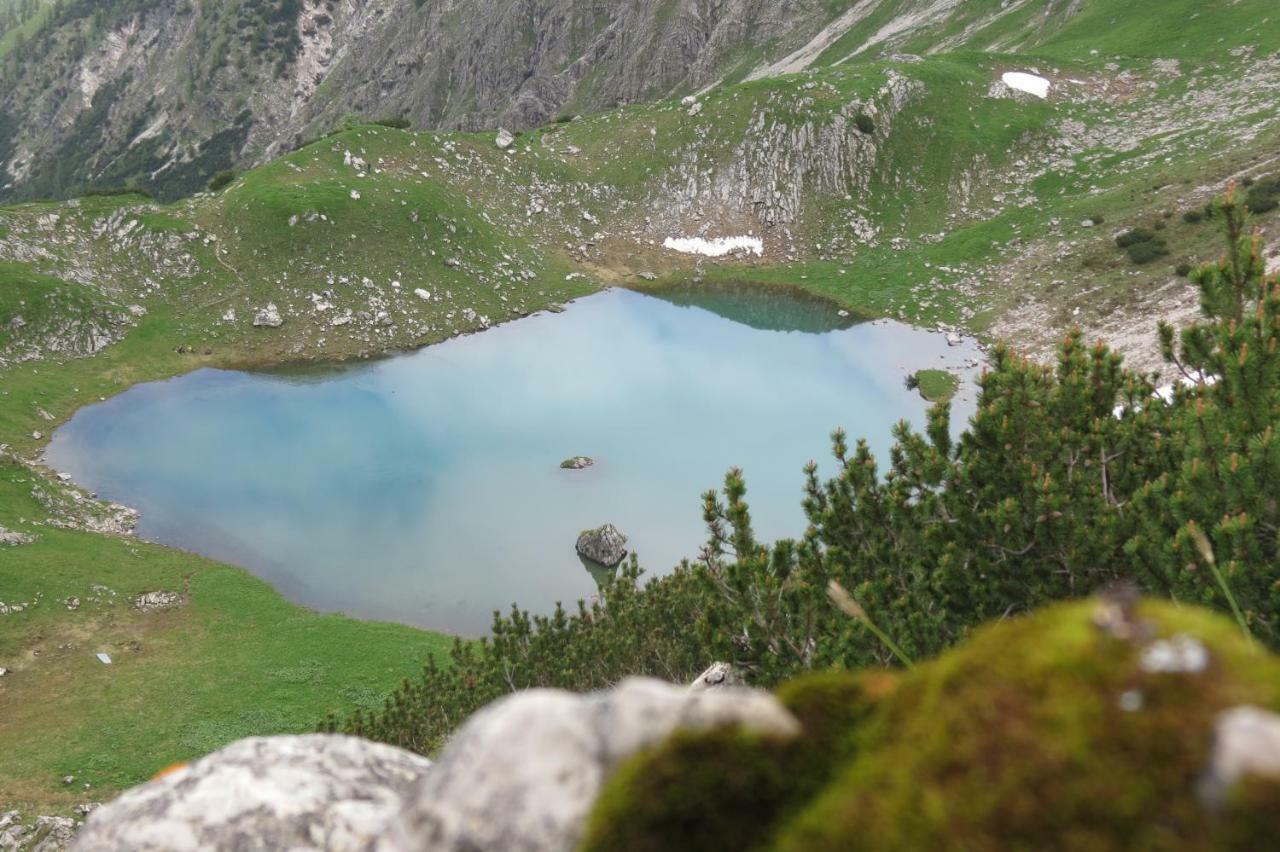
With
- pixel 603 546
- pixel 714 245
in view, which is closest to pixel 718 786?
pixel 603 546

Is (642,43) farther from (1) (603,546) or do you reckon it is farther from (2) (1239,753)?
(2) (1239,753)

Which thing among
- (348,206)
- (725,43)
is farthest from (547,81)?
(348,206)

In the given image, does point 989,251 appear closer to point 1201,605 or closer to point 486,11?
point 1201,605

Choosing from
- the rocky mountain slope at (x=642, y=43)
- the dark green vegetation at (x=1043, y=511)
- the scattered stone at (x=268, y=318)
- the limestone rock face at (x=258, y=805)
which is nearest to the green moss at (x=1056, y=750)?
the limestone rock face at (x=258, y=805)

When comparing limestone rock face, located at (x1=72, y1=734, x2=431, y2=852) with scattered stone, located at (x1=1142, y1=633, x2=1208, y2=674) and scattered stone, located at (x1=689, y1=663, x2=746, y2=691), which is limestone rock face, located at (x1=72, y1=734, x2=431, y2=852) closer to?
scattered stone, located at (x1=1142, y1=633, x2=1208, y2=674)

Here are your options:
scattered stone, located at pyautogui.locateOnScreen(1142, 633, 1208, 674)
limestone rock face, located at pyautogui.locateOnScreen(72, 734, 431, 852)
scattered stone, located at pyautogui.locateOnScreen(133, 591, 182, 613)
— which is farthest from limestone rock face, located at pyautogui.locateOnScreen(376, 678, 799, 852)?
scattered stone, located at pyautogui.locateOnScreen(133, 591, 182, 613)

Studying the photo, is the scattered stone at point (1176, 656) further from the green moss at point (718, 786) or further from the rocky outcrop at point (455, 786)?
the rocky outcrop at point (455, 786)
